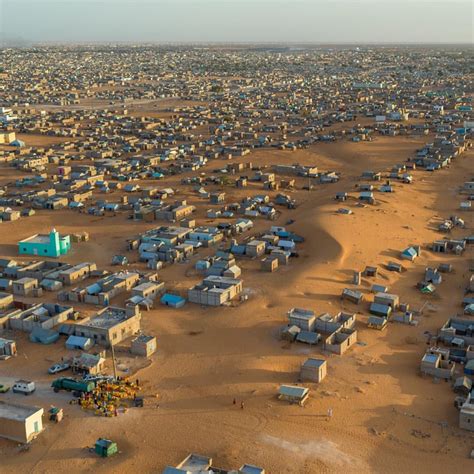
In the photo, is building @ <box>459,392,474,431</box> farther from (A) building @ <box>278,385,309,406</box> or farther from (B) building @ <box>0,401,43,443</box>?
(B) building @ <box>0,401,43,443</box>

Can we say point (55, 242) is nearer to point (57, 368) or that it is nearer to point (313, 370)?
point (57, 368)

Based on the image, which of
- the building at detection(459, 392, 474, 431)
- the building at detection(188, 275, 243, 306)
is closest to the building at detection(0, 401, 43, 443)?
the building at detection(188, 275, 243, 306)

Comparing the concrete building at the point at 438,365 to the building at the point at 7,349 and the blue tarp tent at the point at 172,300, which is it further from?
the building at the point at 7,349

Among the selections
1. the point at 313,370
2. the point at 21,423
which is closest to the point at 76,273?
the point at 21,423

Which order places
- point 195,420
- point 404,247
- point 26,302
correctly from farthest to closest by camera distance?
point 404,247, point 26,302, point 195,420

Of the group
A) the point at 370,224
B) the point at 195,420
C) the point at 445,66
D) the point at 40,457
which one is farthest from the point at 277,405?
the point at 445,66

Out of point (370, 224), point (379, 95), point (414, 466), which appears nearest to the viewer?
point (414, 466)

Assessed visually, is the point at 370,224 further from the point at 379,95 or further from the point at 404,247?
the point at 379,95
